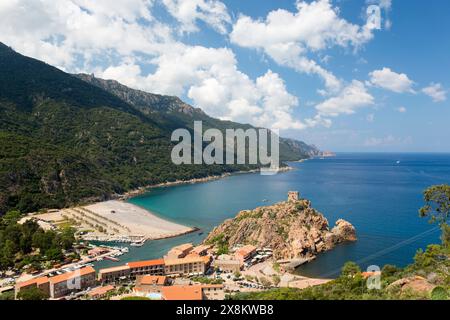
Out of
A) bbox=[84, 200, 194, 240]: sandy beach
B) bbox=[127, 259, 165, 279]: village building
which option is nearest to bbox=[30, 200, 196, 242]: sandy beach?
bbox=[84, 200, 194, 240]: sandy beach

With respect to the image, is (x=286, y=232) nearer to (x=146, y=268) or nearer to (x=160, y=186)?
(x=146, y=268)

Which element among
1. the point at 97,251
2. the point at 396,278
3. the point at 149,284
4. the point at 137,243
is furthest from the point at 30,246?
the point at 396,278

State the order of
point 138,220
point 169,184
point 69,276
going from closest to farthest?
point 69,276
point 138,220
point 169,184

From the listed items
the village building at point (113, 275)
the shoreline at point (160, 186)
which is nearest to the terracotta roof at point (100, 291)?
the village building at point (113, 275)

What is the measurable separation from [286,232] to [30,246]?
2713cm

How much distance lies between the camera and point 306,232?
38031 mm

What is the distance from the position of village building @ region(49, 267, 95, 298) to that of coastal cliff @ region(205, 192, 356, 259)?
48.7 feet

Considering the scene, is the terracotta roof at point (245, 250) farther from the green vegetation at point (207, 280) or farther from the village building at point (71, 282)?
the village building at point (71, 282)

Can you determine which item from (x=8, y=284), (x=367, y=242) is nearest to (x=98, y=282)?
(x=8, y=284)

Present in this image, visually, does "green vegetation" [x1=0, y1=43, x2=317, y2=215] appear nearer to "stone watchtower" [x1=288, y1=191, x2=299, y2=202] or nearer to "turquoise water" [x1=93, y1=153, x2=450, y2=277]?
"turquoise water" [x1=93, y1=153, x2=450, y2=277]

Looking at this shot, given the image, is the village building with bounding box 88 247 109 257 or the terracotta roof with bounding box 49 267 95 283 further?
the village building with bounding box 88 247 109 257

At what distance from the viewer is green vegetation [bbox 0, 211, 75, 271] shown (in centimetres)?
3254
